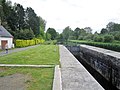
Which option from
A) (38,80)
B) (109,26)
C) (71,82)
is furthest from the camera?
(109,26)

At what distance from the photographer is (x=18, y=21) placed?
2365 inches

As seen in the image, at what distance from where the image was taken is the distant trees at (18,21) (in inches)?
2006

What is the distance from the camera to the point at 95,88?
7129 mm

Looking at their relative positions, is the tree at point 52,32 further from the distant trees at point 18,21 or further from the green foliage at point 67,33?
the distant trees at point 18,21

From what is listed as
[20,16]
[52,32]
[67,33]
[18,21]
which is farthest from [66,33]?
[18,21]

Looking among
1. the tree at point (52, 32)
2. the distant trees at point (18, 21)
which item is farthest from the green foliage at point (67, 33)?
the distant trees at point (18, 21)

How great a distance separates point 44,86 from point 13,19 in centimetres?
5185

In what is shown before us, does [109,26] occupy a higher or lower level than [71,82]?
higher

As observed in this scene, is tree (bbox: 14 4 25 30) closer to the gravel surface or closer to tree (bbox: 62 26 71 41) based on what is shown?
tree (bbox: 62 26 71 41)

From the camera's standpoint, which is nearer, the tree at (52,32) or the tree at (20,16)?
the tree at (20,16)

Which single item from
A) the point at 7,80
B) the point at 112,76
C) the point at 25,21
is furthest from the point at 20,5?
the point at 7,80

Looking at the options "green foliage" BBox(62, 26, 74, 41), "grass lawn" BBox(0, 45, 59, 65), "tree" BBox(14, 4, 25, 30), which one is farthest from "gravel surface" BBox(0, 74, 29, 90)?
"green foliage" BBox(62, 26, 74, 41)

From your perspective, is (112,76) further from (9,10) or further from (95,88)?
(9,10)

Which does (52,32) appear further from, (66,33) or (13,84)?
(13,84)
